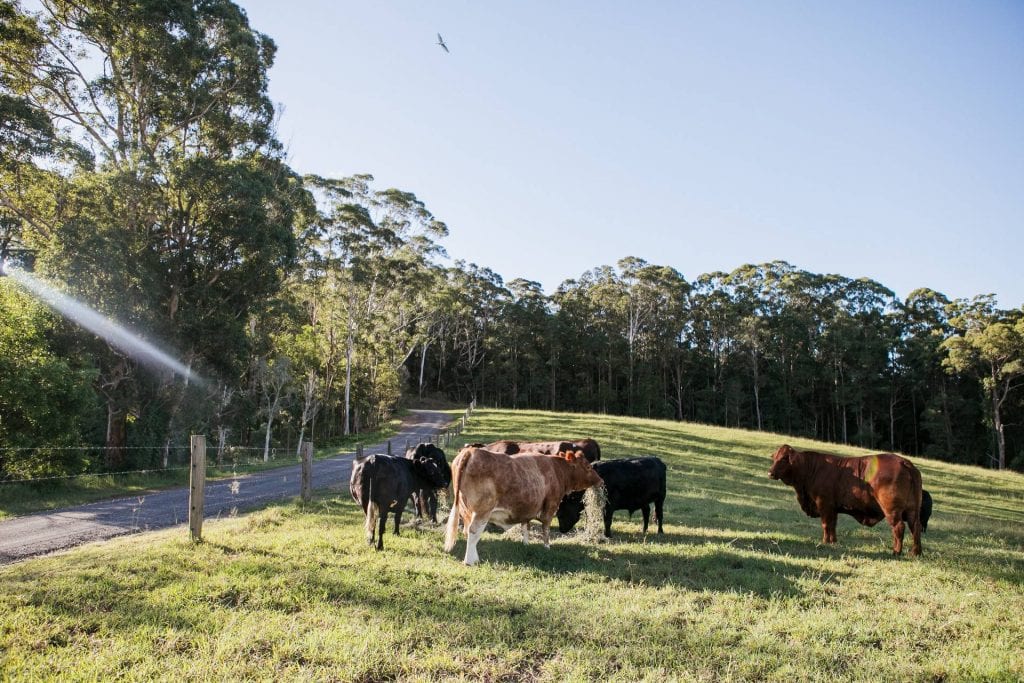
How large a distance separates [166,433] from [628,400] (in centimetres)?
4973

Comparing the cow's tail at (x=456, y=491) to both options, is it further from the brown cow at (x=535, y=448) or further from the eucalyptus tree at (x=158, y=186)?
the eucalyptus tree at (x=158, y=186)

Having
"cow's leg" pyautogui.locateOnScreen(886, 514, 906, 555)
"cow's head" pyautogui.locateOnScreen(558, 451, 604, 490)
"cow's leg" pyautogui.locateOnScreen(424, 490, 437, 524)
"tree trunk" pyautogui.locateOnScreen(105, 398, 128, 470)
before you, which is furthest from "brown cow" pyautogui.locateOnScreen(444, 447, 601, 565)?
"tree trunk" pyautogui.locateOnScreen(105, 398, 128, 470)

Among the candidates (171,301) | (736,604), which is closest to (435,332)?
(171,301)

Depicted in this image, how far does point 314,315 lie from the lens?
140 ft

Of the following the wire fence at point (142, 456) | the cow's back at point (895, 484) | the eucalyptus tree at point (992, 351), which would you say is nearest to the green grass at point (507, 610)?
the cow's back at point (895, 484)

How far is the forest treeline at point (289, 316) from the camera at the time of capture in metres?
18.3

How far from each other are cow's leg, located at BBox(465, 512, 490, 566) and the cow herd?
0.01 m

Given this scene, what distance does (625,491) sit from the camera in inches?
365

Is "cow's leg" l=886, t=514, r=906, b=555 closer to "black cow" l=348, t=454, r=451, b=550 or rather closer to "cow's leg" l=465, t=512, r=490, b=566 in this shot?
"cow's leg" l=465, t=512, r=490, b=566

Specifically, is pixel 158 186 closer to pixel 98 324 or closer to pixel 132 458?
pixel 98 324

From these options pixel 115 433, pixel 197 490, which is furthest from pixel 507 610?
pixel 115 433

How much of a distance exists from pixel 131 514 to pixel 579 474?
392 inches

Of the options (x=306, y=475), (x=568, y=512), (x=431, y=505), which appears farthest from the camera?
(x=306, y=475)

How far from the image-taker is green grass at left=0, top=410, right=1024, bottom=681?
424cm
